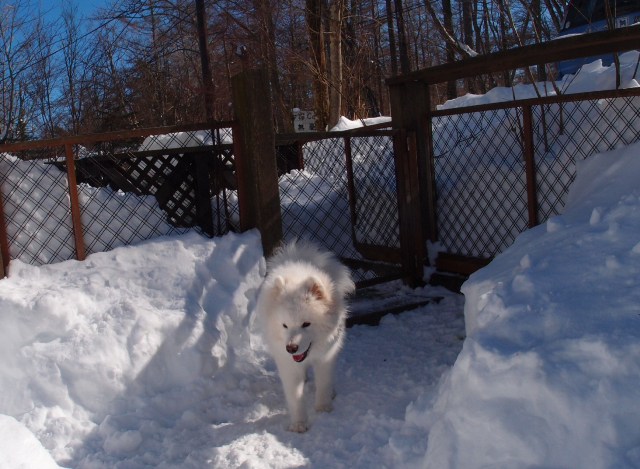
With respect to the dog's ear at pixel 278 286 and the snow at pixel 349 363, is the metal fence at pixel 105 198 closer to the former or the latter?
the snow at pixel 349 363

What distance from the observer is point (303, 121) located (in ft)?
49.8

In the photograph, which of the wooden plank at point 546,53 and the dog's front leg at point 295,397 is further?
the wooden plank at point 546,53

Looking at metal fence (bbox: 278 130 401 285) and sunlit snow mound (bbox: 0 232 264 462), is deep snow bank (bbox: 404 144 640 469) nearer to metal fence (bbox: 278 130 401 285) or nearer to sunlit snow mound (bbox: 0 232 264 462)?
sunlit snow mound (bbox: 0 232 264 462)

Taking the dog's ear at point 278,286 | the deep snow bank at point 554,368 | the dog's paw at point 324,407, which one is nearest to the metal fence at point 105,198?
the dog's ear at point 278,286

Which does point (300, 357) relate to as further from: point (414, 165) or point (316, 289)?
point (414, 165)

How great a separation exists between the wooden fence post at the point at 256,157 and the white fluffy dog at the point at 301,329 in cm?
128

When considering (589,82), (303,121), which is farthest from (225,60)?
(589,82)

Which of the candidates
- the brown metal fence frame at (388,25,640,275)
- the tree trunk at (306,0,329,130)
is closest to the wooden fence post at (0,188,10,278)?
the brown metal fence frame at (388,25,640,275)

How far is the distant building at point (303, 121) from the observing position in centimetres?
1497

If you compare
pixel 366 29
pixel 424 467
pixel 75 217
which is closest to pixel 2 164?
pixel 75 217

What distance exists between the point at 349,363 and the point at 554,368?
8.81ft

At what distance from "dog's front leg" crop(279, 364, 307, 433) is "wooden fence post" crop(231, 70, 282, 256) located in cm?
183

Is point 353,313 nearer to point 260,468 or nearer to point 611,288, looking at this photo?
point 260,468

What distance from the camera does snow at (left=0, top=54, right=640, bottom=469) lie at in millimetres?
2344
